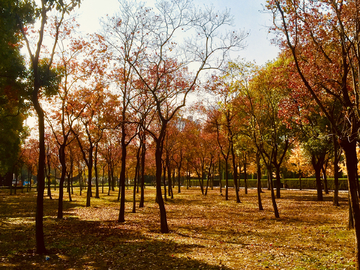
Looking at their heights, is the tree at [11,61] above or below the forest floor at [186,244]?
above

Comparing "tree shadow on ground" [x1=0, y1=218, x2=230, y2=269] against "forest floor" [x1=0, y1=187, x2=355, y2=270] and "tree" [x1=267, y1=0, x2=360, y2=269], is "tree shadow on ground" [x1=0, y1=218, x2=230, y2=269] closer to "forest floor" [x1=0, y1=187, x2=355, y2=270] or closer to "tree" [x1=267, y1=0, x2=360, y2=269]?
"forest floor" [x1=0, y1=187, x2=355, y2=270]

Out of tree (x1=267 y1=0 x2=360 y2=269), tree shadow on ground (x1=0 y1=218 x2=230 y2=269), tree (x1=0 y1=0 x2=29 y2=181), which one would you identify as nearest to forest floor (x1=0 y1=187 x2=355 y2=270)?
tree shadow on ground (x1=0 y1=218 x2=230 y2=269)

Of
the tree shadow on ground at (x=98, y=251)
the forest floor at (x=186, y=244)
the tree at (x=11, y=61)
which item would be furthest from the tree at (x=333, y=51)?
the tree at (x=11, y=61)

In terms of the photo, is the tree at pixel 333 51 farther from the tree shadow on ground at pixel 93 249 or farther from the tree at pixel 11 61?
the tree at pixel 11 61

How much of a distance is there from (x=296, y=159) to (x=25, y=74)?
4238cm

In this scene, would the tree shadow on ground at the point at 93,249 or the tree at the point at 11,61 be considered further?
the tree at the point at 11,61

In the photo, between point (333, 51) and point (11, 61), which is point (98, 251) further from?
point (333, 51)

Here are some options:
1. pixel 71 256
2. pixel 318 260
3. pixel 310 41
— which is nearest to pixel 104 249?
pixel 71 256

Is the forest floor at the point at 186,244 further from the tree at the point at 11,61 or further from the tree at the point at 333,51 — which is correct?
the tree at the point at 11,61

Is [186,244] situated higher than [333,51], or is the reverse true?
[333,51]

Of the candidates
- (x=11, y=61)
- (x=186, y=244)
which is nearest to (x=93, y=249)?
(x=186, y=244)

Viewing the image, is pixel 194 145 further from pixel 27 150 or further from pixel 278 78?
pixel 27 150

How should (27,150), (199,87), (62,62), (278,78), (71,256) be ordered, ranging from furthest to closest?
(27,150), (62,62), (199,87), (278,78), (71,256)

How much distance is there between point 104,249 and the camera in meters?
11.2
